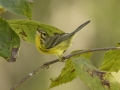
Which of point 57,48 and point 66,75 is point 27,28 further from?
point 57,48

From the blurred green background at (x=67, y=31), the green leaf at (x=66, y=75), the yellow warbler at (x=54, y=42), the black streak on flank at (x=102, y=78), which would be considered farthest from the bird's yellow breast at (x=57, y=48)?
the blurred green background at (x=67, y=31)

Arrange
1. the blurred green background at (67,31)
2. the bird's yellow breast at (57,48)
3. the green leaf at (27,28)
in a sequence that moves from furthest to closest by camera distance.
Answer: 1. the blurred green background at (67,31)
2. the bird's yellow breast at (57,48)
3. the green leaf at (27,28)

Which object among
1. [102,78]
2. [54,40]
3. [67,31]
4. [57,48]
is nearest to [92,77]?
[102,78]

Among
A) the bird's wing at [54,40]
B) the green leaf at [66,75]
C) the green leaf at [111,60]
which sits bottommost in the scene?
the bird's wing at [54,40]

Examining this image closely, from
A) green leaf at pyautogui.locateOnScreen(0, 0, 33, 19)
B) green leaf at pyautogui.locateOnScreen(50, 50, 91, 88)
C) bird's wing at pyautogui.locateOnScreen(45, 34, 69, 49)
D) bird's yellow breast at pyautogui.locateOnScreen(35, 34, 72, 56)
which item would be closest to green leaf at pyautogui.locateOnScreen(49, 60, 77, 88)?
green leaf at pyautogui.locateOnScreen(50, 50, 91, 88)

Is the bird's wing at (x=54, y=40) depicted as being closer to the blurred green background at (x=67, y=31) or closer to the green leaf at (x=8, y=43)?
the green leaf at (x=8, y=43)

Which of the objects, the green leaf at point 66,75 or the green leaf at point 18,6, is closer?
the green leaf at point 18,6
